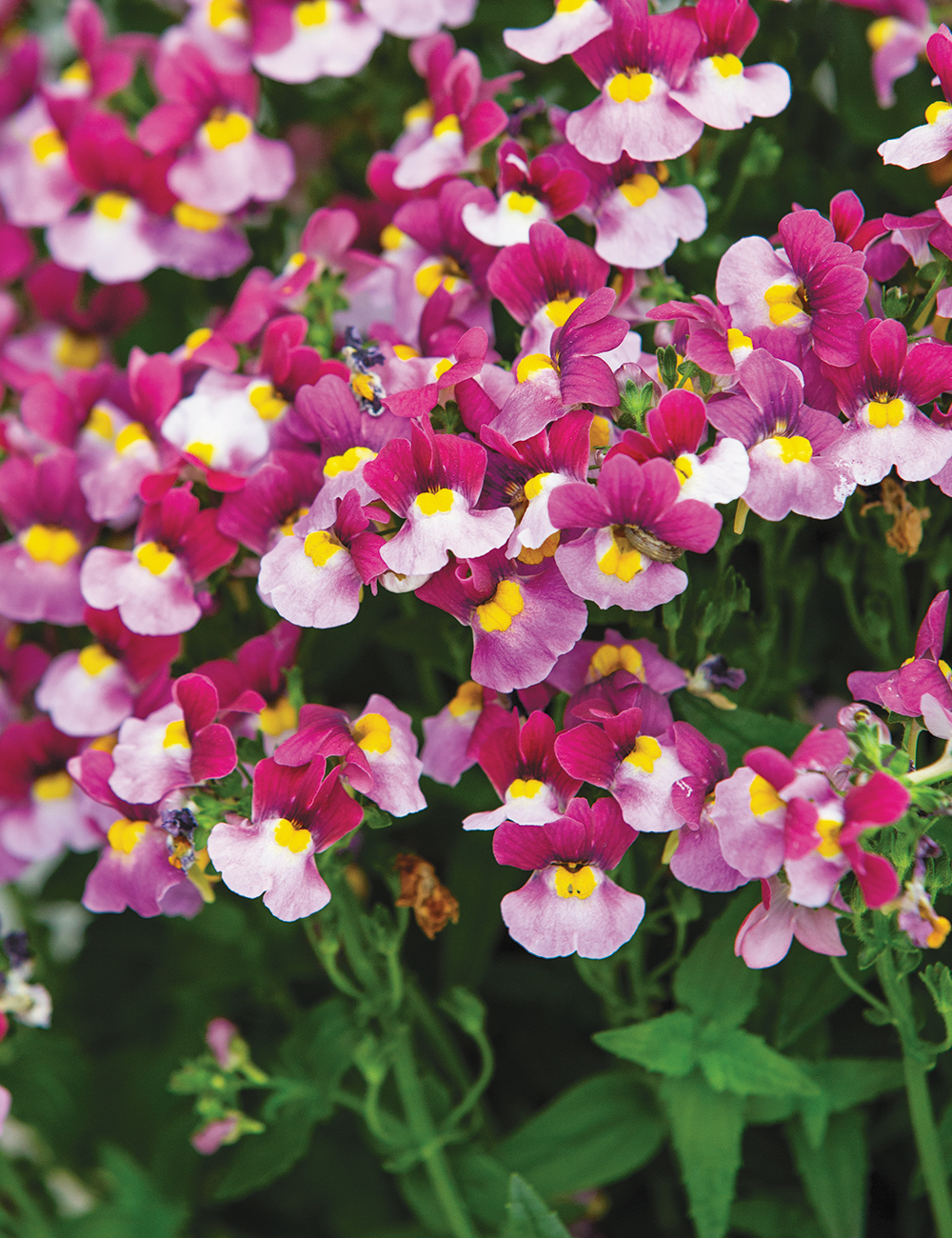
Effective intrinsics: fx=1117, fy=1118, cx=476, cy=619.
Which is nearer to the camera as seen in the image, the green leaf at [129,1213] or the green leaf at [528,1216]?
the green leaf at [528,1216]

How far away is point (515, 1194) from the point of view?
0.65m

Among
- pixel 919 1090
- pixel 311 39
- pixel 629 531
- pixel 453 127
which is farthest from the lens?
pixel 311 39

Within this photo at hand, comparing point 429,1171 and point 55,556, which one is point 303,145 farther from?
point 429,1171

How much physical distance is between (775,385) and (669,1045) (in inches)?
15.0

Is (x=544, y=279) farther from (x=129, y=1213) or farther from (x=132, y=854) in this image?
(x=129, y=1213)

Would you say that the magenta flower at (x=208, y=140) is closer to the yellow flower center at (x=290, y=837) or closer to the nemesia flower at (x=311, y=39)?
the nemesia flower at (x=311, y=39)

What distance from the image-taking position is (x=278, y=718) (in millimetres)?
701

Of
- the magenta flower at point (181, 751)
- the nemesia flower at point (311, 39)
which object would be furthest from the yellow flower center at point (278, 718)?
the nemesia flower at point (311, 39)

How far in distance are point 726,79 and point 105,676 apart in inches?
21.7

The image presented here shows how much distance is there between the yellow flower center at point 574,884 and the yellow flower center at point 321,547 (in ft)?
0.70

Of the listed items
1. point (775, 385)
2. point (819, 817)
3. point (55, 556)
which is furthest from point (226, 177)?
point (819, 817)

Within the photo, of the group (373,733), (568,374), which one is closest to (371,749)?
(373,733)

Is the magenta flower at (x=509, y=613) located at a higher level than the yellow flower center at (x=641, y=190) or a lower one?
lower

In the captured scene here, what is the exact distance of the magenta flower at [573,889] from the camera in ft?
1.91
